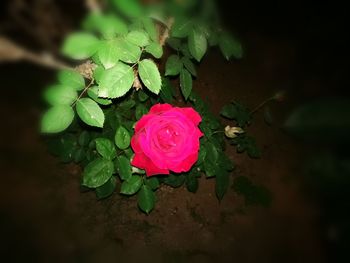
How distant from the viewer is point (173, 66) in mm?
1089

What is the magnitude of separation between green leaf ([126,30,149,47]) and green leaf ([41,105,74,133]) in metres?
0.28

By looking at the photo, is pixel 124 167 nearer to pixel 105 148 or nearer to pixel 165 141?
pixel 105 148

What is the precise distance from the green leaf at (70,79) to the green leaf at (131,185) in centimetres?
36

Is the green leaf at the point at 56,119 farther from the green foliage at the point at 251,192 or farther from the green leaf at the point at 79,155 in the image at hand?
the green foliage at the point at 251,192

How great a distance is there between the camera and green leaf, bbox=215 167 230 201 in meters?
1.16

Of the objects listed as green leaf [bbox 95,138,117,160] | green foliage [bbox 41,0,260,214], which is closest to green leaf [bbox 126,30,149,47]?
green foliage [bbox 41,0,260,214]

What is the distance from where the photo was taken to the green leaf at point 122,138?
1.10 m

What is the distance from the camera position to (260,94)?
139cm

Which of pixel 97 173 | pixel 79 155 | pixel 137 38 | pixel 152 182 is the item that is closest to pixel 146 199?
pixel 152 182

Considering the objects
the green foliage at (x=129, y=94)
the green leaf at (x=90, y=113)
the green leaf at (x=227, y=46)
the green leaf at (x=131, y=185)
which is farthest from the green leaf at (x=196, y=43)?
the green leaf at (x=131, y=185)

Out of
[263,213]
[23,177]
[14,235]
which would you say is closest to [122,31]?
[23,177]

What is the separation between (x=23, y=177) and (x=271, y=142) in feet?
3.13

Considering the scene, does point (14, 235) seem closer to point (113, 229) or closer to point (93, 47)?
point (113, 229)

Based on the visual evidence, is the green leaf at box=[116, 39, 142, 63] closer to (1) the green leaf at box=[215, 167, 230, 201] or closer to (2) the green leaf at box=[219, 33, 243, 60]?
(2) the green leaf at box=[219, 33, 243, 60]
